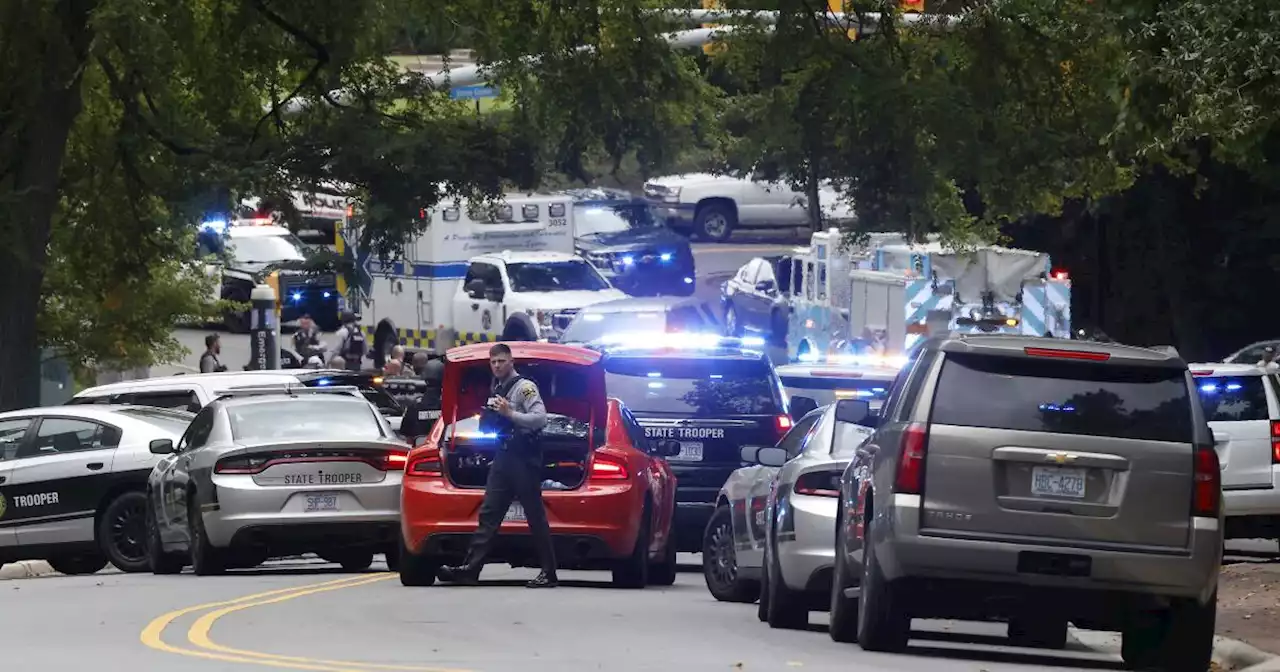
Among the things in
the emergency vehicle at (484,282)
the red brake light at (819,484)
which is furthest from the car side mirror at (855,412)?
the emergency vehicle at (484,282)

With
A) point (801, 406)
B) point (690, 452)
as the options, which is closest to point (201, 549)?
point (690, 452)

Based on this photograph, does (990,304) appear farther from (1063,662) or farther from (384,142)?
(1063,662)

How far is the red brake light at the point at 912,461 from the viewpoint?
12156mm

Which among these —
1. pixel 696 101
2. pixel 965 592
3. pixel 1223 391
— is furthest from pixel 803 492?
pixel 696 101

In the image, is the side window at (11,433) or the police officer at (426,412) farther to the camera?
the side window at (11,433)

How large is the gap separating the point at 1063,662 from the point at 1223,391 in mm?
9005

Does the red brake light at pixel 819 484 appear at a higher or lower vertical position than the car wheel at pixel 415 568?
higher

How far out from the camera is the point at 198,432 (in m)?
20.1

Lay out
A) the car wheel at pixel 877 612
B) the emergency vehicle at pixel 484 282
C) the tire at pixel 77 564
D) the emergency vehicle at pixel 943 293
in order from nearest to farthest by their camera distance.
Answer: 1. the car wheel at pixel 877 612
2. the tire at pixel 77 564
3. the emergency vehicle at pixel 943 293
4. the emergency vehicle at pixel 484 282

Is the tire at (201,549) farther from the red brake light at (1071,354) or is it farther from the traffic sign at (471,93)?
the traffic sign at (471,93)

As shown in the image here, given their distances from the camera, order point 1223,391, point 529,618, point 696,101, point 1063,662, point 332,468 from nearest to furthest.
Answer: point 1063,662
point 529,618
point 332,468
point 1223,391
point 696,101

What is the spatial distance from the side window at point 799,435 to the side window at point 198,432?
525 cm

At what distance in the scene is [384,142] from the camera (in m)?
28.2

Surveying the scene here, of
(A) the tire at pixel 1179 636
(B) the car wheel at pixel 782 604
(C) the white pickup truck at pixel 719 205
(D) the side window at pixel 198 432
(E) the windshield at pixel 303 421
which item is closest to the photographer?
(A) the tire at pixel 1179 636
